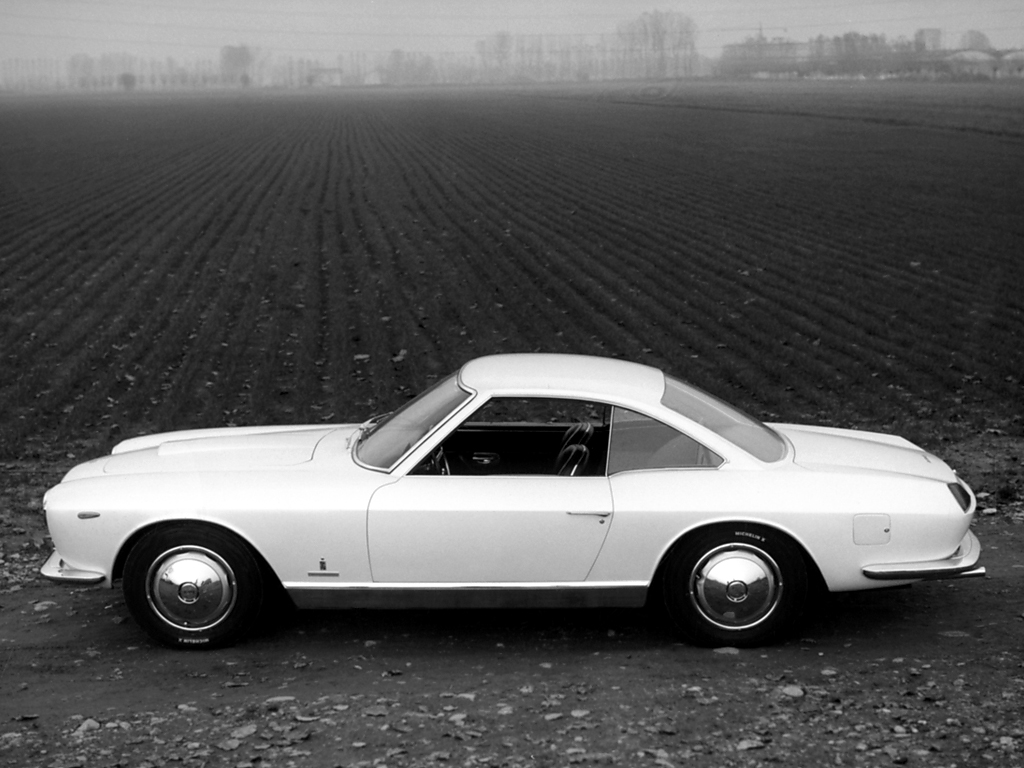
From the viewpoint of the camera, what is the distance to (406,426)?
19.7 ft

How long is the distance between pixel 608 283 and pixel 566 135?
121ft

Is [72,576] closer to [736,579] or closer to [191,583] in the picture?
[191,583]

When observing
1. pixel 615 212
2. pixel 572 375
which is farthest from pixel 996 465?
pixel 615 212

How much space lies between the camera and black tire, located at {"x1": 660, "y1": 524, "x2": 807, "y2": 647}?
18.2ft

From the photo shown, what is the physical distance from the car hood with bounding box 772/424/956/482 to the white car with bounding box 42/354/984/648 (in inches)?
4.3

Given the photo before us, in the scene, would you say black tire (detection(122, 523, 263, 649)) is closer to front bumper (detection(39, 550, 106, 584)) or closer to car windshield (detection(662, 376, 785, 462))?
front bumper (detection(39, 550, 106, 584))

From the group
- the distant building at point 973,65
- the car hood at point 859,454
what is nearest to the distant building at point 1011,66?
the distant building at point 973,65

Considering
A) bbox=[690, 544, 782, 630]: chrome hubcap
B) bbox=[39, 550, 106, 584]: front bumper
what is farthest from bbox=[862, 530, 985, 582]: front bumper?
bbox=[39, 550, 106, 584]: front bumper

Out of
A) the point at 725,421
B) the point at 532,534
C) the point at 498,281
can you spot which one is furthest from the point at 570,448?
the point at 498,281

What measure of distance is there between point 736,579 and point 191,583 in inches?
95.5

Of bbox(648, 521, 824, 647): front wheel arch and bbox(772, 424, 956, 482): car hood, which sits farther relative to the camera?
bbox(772, 424, 956, 482): car hood

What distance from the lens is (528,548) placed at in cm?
555

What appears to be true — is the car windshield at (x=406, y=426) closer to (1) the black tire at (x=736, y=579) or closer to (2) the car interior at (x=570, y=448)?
(2) the car interior at (x=570, y=448)

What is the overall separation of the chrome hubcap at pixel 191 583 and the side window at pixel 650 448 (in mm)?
1817
